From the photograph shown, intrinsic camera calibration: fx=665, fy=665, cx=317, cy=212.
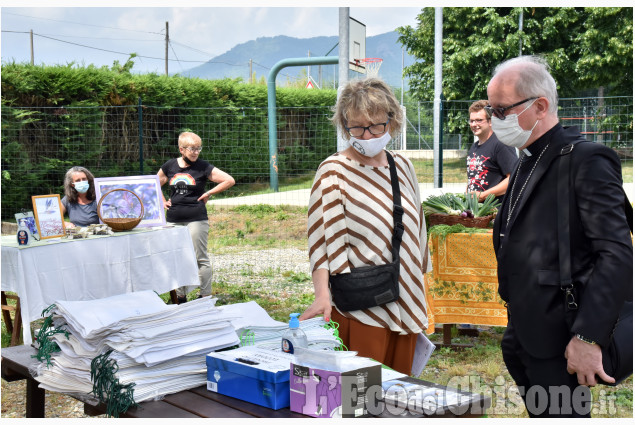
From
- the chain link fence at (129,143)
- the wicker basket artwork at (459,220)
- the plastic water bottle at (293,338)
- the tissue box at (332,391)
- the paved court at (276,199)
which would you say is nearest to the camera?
the tissue box at (332,391)

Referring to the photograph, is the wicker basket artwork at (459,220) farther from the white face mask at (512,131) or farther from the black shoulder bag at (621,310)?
the black shoulder bag at (621,310)

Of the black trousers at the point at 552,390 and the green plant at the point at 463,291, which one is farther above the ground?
the black trousers at the point at 552,390

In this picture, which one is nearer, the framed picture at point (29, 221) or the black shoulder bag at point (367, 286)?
the black shoulder bag at point (367, 286)

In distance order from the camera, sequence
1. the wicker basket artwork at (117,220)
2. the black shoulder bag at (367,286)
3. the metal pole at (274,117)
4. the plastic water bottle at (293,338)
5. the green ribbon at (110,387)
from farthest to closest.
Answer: the metal pole at (274,117) < the wicker basket artwork at (117,220) < the black shoulder bag at (367,286) < the plastic water bottle at (293,338) < the green ribbon at (110,387)

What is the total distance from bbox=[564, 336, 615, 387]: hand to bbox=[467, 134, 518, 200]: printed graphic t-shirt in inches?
133

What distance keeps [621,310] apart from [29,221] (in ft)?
15.8

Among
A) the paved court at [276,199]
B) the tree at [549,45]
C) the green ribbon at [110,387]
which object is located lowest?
the paved court at [276,199]

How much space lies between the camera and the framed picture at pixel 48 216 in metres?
5.64

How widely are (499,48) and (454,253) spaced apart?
21920mm

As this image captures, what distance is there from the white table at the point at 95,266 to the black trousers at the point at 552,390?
13.4 ft

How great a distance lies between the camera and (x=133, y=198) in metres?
6.45

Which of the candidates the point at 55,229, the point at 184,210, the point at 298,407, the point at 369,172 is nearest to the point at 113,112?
the point at 184,210

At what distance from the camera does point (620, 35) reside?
79.7 feet

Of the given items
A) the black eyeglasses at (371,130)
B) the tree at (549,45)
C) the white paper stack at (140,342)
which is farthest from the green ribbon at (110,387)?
the tree at (549,45)
